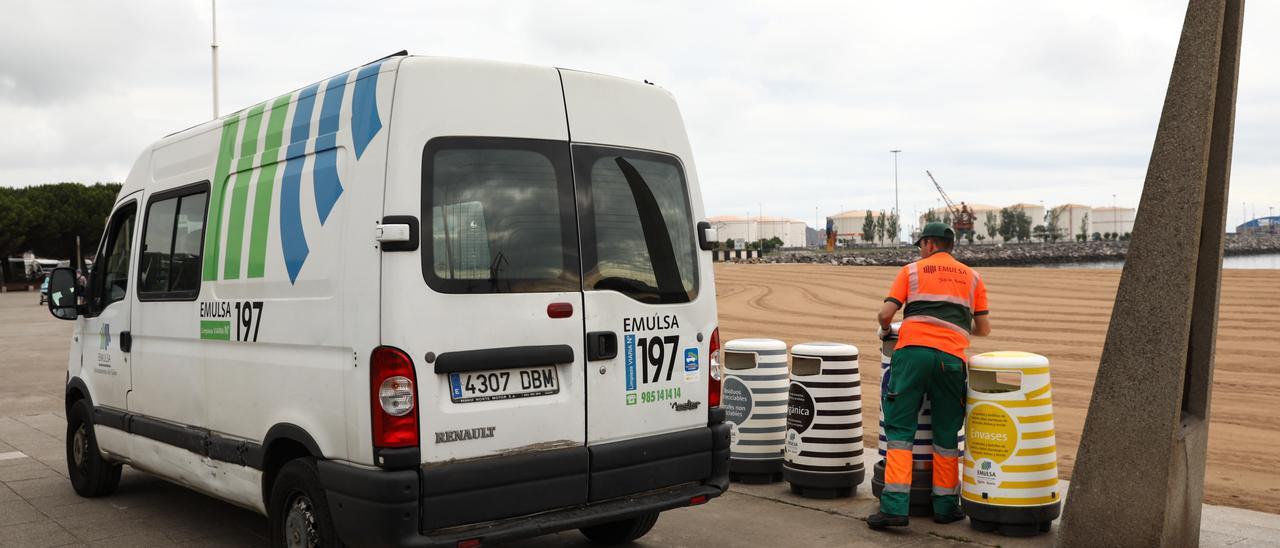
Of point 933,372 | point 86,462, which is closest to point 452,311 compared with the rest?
point 933,372

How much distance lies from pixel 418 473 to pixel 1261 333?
61.2ft

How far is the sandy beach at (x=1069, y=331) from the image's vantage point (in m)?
9.05

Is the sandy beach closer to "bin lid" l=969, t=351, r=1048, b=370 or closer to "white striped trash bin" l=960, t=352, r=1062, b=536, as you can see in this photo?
"white striped trash bin" l=960, t=352, r=1062, b=536

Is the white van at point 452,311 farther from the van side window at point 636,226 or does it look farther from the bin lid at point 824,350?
the bin lid at point 824,350

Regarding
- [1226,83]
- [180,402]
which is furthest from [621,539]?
[1226,83]

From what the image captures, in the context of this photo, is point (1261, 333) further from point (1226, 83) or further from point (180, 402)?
point (180, 402)

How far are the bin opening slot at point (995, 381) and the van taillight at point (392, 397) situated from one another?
136 inches

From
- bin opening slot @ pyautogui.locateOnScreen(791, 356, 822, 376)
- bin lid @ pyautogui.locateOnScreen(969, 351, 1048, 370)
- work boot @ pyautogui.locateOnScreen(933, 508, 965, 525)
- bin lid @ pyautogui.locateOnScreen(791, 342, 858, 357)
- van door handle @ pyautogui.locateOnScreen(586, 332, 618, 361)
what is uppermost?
van door handle @ pyautogui.locateOnScreen(586, 332, 618, 361)

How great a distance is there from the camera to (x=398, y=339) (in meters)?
4.79

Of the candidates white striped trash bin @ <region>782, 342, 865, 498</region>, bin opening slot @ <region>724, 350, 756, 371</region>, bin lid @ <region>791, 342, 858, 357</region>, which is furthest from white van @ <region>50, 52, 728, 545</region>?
bin opening slot @ <region>724, 350, 756, 371</region>

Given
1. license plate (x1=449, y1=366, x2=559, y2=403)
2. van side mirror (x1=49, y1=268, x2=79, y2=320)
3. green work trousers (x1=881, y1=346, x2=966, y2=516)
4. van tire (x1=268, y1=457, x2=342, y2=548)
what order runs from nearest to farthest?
license plate (x1=449, y1=366, x2=559, y2=403)
van tire (x1=268, y1=457, x2=342, y2=548)
green work trousers (x1=881, y1=346, x2=966, y2=516)
van side mirror (x1=49, y1=268, x2=79, y2=320)

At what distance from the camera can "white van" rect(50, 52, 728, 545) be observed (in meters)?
4.87

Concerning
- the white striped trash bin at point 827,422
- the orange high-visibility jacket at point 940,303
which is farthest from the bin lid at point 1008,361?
the white striped trash bin at point 827,422

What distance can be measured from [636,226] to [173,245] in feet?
10.5
